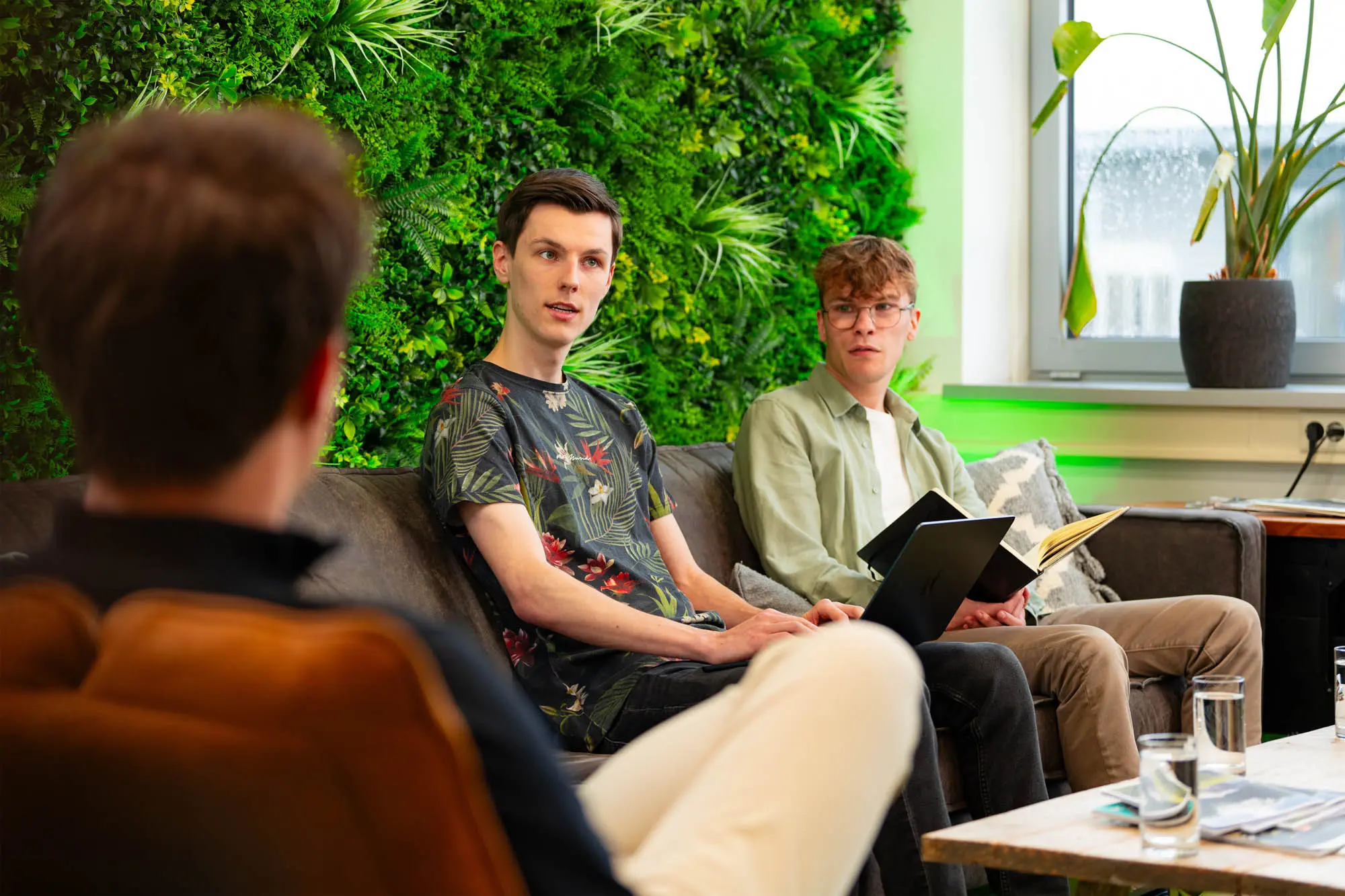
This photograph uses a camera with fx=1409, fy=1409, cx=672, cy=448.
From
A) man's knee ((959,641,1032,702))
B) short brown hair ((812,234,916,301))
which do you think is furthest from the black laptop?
short brown hair ((812,234,916,301))

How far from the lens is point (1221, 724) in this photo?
1.80m

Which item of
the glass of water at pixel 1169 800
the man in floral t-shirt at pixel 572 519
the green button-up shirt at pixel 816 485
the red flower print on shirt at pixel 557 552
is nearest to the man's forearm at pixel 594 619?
the man in floral t-shirt at pixel 572 519

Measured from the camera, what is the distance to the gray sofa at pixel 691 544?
6.62 ft

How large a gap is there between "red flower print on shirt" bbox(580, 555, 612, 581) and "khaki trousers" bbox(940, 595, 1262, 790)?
2.40 feet

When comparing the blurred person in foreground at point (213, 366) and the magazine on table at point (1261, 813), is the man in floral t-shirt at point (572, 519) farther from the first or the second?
the blurred person in foreground at point (213, 366)

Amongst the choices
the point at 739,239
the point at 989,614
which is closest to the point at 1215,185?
the point at 739,239

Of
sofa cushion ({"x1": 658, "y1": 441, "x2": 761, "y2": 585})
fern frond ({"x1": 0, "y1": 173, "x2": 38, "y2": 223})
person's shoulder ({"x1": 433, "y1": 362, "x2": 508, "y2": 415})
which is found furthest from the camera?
sofa cushion ({"x1": 658, "y1": 441, "x2": 761, "y2": 585})

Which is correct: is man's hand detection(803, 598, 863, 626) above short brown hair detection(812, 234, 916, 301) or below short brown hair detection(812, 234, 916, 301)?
below

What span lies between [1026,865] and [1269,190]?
260 centimetres

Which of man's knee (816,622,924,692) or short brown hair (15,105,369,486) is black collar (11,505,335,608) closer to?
short brown hair (15,105,369,486)

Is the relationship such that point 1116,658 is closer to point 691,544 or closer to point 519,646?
point 691,544

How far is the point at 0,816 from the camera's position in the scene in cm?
66

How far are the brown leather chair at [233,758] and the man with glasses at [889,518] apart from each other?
1.91 m

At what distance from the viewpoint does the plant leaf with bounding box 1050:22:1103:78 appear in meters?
3.47
